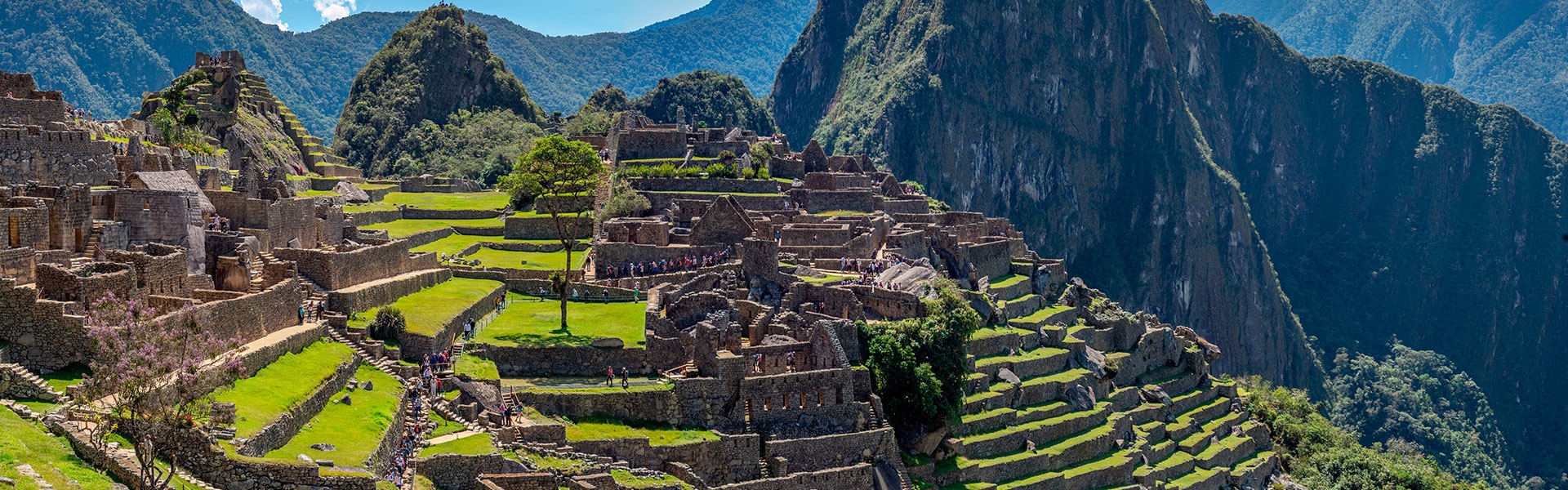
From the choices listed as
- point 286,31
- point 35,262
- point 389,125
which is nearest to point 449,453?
point 35,262

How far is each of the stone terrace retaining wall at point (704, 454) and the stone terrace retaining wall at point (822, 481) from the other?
50 cm

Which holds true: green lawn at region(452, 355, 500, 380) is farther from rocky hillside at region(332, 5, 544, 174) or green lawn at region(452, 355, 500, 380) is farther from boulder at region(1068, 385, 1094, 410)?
rocky hillside at region(332, 5, 544, 174)

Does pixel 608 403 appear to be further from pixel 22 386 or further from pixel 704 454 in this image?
pixel 22 386

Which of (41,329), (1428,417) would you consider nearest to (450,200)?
(41,329)

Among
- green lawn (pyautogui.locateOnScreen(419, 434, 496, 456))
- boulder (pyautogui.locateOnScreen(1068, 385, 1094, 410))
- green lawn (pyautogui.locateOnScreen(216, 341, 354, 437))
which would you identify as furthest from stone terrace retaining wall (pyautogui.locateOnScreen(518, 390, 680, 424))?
boulder (pyautogui.locateOnScreen(1068, 385, 1094, 410))

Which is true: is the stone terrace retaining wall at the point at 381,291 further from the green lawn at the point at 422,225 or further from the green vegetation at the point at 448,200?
the green vegetation at the point at 448,200

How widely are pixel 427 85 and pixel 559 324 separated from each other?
3725 inches

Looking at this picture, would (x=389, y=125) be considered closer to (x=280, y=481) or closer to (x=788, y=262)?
(x=788, y=262)

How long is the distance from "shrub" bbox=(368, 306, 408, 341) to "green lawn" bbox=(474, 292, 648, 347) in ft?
9.73

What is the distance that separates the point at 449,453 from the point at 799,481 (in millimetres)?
11155

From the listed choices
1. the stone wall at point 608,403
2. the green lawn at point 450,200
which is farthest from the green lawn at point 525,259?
the stone wall at point 608,403

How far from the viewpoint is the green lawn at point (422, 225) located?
196 ft

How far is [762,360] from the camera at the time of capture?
4303 cm

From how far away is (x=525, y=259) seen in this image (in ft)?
194
